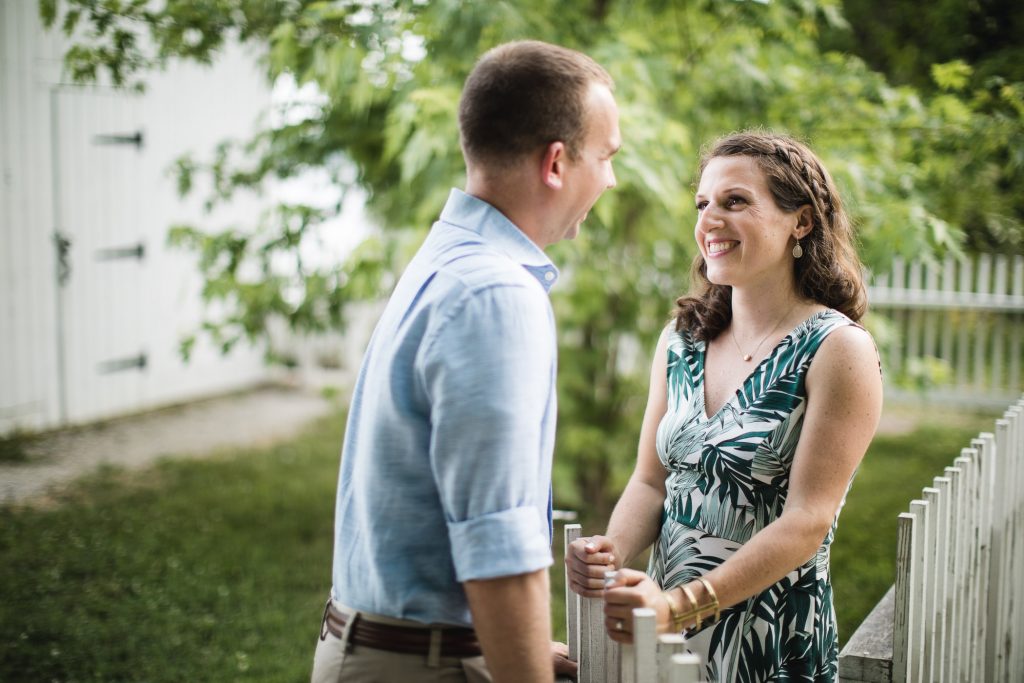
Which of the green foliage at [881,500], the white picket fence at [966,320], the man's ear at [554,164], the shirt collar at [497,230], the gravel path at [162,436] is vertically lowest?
the green foliage at [881,500]

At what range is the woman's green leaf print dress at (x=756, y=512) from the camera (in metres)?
1.98

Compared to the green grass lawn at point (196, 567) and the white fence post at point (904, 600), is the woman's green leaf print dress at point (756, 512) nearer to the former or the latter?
the white fence post at point (904, 600)

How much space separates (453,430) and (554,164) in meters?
0.49

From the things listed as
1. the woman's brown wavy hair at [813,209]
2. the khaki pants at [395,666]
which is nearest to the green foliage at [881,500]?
the woman's brown wavy hair at [813,209]

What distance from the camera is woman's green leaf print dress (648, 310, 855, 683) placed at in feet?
6.51

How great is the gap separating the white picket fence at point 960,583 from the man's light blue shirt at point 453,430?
1.10 metres

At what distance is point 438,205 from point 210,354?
6817 mm

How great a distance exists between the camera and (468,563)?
1418mm

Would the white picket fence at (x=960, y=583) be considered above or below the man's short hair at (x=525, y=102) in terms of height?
below

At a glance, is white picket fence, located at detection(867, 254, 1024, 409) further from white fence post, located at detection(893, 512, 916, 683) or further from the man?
the man

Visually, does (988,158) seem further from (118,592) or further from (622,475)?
(118,592)

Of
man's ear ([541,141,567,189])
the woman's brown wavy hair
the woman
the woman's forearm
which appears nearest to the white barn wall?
the woman's forearm

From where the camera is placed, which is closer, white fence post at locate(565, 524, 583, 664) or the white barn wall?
white fence post at locate(565, 524, 583, 664)

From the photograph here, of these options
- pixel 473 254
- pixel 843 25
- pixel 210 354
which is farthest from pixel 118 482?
pixel 473 254
